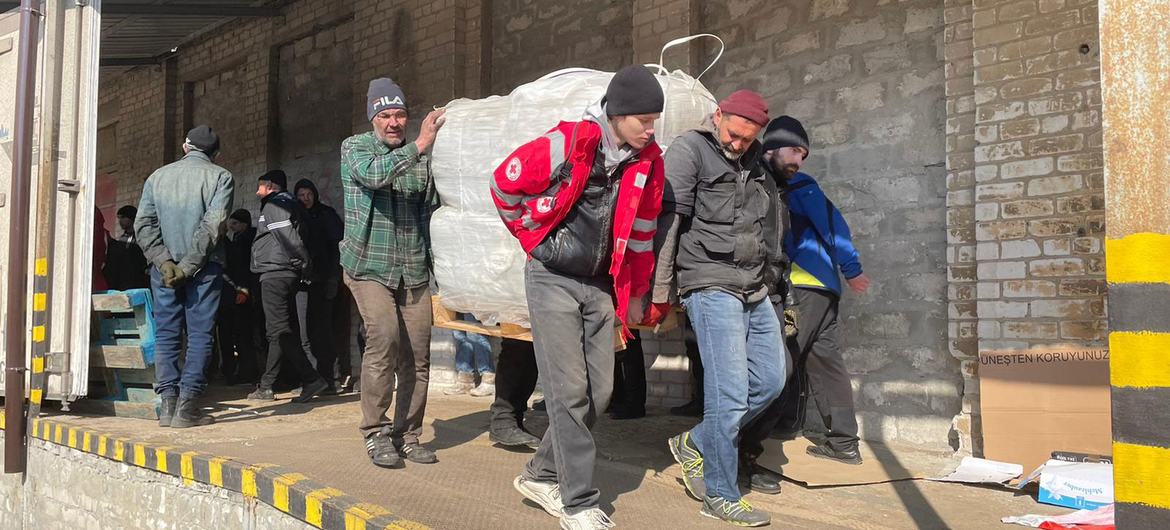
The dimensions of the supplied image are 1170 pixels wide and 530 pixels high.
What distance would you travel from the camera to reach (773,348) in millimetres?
3762

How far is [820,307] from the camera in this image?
479 centimetres

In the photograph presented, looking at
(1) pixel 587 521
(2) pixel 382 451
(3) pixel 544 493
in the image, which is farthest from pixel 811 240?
(2) pixel 382 451

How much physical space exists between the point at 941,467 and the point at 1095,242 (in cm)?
145

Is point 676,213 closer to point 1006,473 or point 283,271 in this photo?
point 1006,473

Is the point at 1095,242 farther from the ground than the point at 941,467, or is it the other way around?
the point at 1095,242

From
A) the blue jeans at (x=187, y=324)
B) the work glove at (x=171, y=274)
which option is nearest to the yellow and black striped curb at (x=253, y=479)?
the blue jeans at (x=187, y=324)

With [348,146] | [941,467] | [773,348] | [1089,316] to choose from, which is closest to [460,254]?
[348,146]

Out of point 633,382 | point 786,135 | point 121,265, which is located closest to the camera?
point 786,135

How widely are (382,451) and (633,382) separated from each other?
2348 mm

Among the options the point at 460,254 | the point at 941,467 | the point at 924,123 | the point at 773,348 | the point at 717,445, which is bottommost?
the point at 941,467

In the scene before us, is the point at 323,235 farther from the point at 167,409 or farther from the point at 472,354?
the point at 167,409

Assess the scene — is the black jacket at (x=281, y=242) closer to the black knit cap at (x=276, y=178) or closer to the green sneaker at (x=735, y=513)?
the black knit cap at (x=276, y=178)

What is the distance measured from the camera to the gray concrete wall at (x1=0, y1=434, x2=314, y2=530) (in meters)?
4.26

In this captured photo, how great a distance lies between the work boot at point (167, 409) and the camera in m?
5.62
